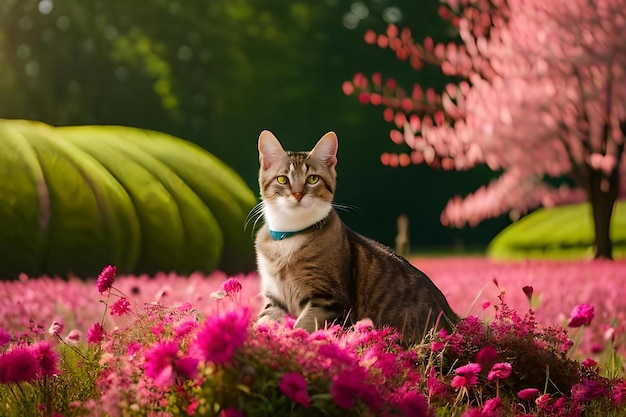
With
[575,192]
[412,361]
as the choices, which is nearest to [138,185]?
[412,361]

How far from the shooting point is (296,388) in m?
2.03

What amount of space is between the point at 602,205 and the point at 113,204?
8.06 m

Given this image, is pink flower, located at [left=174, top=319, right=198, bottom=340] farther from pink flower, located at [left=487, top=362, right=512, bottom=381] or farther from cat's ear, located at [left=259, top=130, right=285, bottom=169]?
cat's ear, located at [left=259, top=130, right=285, bottom=169]

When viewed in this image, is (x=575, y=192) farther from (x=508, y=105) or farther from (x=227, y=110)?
(x=227, y=110)

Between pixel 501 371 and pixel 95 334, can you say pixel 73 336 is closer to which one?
pixel 95 334

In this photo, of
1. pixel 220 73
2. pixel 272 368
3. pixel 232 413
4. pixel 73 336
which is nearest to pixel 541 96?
pixel 220 73

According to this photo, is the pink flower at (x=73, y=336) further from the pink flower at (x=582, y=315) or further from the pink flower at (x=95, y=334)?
the pink flower at (x=582, y=315)

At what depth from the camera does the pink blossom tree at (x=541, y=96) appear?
10.3 metres

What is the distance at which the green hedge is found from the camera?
14.6 meters

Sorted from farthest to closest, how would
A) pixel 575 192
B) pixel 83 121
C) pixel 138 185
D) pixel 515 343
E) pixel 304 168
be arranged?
pixel 575 192, pixel 83 121, pixel 138 185, pixel 304 168, pixel 515 343

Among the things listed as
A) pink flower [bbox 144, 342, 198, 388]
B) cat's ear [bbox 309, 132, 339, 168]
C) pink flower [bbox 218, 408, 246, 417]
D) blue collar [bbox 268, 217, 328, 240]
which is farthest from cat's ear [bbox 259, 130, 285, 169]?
pink flower [bbox 218, 408, 246, 417]

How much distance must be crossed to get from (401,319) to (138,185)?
464cm

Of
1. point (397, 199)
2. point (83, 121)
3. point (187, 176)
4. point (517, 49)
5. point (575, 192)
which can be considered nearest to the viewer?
point (187, 176)

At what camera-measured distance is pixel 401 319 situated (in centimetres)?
384
